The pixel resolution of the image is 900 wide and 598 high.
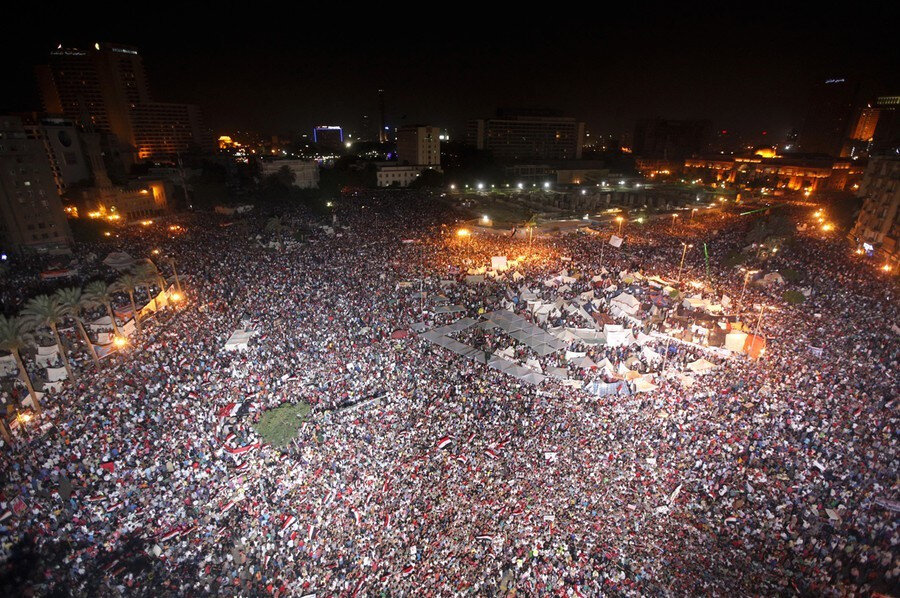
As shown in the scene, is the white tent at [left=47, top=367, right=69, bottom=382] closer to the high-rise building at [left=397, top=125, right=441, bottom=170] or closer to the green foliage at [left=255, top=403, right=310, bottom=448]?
the green foliage at [left=255, top=403, right=310, bottom=448]

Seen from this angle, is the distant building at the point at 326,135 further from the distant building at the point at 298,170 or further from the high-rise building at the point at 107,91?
the distant building at the point at 298,170

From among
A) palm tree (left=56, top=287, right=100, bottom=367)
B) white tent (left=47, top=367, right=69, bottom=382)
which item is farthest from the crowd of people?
palm tree (left=56, top=287, right=100, bottom=367)

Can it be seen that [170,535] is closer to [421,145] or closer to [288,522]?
[288,522]

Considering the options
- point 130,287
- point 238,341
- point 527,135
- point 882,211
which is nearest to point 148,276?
point 130,287

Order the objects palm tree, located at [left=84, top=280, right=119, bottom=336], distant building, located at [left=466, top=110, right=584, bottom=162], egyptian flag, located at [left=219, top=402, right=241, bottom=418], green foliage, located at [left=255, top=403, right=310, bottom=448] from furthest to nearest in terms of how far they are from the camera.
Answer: distant building, located at [left=466, top=110, right=584, bottom=162] < palm tree, located at [left=84, top=280, right=119, bottom=336] < egyptian flag, located at [left=219, top=402, right=241, bottom=418] < green foliage, located at [left=255, top=403, right=310, bottom=448]

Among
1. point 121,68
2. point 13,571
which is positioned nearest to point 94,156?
point 121,68

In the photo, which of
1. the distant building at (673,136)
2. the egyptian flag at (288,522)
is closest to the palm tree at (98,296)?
the egyptian flag at (288,522)
